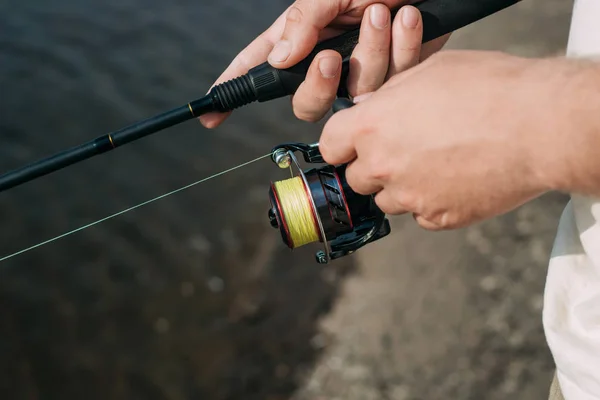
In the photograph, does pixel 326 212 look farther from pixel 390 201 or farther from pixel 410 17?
pixel 410 17

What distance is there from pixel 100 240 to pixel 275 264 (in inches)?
37.1

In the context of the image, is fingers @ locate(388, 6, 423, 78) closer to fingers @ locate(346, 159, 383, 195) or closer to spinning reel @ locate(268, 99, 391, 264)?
spinning reel @ locate(268, 99, 391, 264)

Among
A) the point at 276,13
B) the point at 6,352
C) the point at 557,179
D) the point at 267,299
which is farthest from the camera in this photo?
the point at 276,13

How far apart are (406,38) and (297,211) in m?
0.59

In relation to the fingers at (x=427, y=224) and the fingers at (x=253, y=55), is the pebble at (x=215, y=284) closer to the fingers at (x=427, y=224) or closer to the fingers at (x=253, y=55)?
the fingers at (x=253, y=55)

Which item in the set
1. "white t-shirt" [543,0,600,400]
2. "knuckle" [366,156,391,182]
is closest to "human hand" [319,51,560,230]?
"knuckle" [366,156,391,182]

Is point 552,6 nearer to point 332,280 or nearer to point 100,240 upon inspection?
point 332,280

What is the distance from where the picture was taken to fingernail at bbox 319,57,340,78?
1.69 meters

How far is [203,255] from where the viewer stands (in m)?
3.19

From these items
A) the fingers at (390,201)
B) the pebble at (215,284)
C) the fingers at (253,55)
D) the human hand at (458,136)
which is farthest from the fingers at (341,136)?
the pebble at (215,284)

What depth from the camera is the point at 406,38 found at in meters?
1.73

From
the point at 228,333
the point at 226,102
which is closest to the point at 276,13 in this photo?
the point at 228,333

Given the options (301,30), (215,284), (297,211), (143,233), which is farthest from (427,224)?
(143,233)

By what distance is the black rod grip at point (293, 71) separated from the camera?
1.70m
